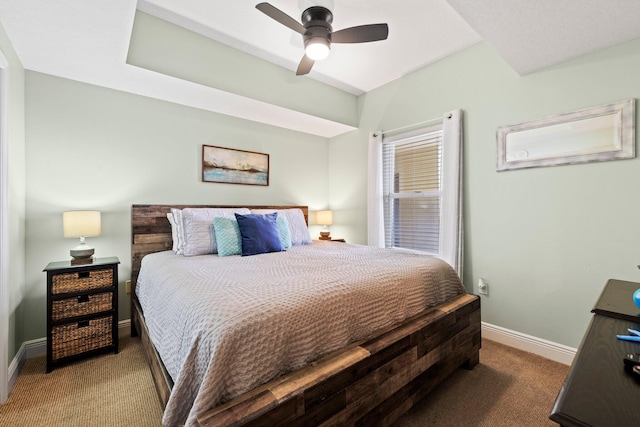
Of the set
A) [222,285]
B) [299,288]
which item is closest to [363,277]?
[299,288]

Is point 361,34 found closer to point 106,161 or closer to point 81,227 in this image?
point 106,161

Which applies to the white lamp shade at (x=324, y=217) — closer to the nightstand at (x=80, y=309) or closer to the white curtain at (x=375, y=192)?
the white curtain at (x=375, y=192)

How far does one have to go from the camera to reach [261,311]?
3.71ft

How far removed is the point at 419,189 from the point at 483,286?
1221 millimetres

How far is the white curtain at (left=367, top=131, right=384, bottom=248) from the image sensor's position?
11.6ft

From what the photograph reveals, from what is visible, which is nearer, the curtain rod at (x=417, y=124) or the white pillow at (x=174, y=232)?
the white pillow at (x=174, y=232)

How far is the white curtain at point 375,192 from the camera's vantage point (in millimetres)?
3547

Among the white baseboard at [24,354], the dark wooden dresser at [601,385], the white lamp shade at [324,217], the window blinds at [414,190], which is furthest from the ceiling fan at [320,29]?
the white baseboard at [24,354]

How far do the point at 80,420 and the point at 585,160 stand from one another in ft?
12.1

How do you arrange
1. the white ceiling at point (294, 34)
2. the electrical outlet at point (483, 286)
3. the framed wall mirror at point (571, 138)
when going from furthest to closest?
the electrical outlet at point (483, 286), the framed wall mirror at point (571, 138), the white ceiling at point (294, 34)

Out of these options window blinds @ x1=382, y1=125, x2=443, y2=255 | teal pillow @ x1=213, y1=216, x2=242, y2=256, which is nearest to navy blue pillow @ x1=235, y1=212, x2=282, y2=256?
teal pillow @ x1=213, y1=216, x2=242, y2=256

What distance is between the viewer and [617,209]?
1.97 m

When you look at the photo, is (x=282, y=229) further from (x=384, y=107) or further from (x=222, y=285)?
(x=384, y=107)

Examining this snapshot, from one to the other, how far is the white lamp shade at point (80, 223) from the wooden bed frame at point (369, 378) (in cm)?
87
